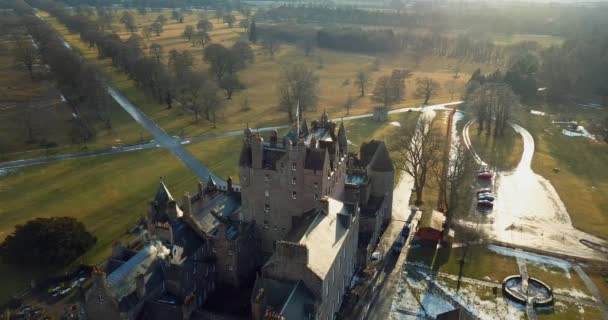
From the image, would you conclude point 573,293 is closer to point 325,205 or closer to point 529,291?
point 529,291

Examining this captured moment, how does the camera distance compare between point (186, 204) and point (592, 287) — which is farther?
point (592, 287)

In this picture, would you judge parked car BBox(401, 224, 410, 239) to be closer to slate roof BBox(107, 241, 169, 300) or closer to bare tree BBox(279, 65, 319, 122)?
slate roof BBox(107, 241, 169, 300)

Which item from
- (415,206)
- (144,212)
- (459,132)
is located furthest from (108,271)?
(459,132)

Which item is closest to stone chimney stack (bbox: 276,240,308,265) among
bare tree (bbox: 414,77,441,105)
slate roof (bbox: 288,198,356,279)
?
slate roof (bbox: 288,198,356,279)

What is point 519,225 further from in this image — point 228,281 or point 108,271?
point 108,271

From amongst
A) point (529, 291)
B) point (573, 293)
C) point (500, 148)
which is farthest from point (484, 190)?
point (529, 291)

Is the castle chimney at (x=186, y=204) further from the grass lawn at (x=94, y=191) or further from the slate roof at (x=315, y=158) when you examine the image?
the grass lawn at (x=94, y=191)

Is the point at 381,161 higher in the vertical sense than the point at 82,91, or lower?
lower
